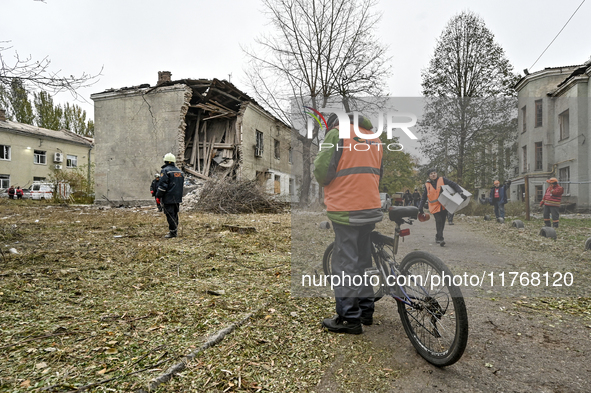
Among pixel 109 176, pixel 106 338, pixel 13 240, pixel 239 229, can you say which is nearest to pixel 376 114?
pixel 106 338

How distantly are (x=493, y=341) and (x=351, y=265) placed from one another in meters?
1.25

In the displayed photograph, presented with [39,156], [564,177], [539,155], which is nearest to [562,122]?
[539,155]

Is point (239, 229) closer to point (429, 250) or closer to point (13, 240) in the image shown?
point (13, 240)

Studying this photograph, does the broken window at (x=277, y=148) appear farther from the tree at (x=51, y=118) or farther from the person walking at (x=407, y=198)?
the tree at (x=51, y=118)

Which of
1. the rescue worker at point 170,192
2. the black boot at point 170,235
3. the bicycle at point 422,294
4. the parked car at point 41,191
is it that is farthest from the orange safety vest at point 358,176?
the parked car at point 41,191

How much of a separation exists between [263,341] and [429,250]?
1.50 meters

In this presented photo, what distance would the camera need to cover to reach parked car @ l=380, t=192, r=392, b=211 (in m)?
2.70

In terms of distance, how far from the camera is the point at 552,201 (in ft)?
8.96

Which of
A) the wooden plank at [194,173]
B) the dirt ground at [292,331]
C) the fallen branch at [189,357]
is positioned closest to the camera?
the fallen branch at [189,357]

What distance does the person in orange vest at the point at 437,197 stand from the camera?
8.24ft

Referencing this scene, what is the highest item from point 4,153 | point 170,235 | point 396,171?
point 4,153

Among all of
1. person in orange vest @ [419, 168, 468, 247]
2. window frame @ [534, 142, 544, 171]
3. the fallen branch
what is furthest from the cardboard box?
the fallen branch

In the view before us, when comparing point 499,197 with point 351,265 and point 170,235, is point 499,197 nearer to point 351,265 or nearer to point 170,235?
point 351,265

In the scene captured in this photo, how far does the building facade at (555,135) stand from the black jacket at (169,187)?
6.53 meters
